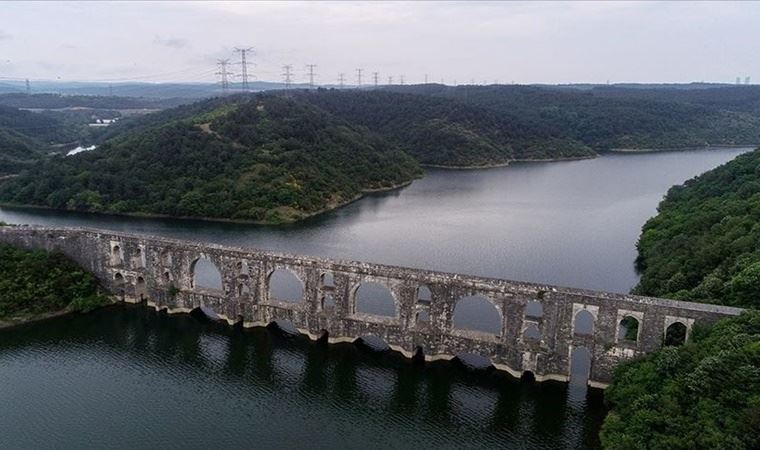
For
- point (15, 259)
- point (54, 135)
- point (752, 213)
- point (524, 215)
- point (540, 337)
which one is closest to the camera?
point (540, 337)

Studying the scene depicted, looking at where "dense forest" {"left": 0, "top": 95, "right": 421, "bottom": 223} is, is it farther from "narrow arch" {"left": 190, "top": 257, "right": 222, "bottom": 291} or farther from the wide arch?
the wide arch

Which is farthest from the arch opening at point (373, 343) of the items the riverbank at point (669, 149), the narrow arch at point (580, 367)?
the riverbank at point (669, 149)

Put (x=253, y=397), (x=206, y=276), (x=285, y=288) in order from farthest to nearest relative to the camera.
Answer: (x=206, y=276), (x=285, y=288), (x=253, y=397)

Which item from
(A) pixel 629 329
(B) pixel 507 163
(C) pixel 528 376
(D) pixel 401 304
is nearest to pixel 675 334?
(A) pixel 629 329

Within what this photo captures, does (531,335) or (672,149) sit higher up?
(672,149)

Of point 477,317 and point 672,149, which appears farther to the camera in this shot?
point 672,149

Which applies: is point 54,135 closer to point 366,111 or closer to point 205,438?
point 366,111

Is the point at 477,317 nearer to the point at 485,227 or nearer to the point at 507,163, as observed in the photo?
the point at 485,227

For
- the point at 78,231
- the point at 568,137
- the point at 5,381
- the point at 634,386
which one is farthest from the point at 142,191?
the point at 568,137
